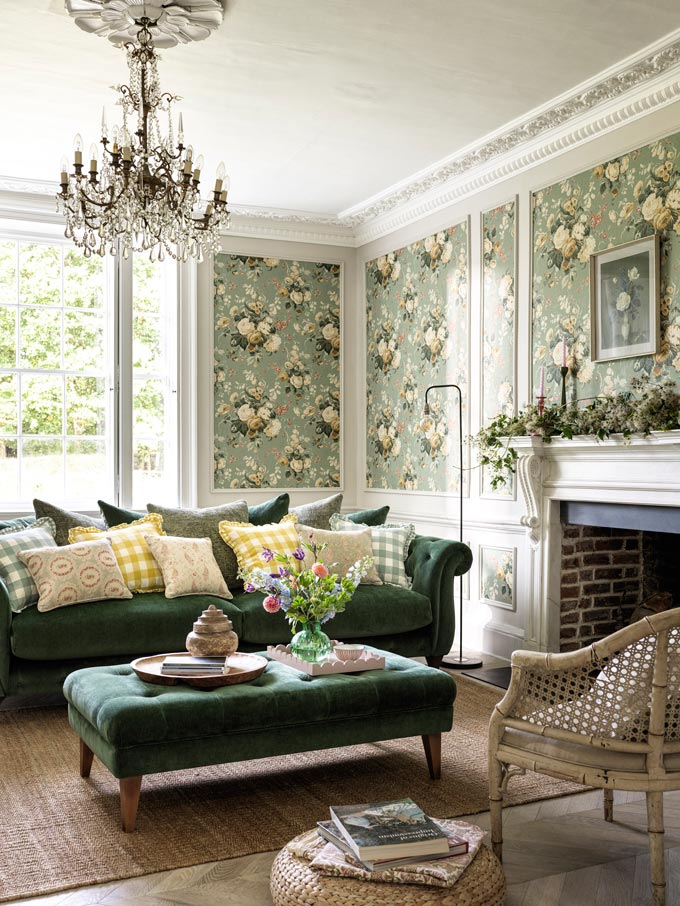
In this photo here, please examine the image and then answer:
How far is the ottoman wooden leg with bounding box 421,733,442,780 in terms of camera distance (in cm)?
343

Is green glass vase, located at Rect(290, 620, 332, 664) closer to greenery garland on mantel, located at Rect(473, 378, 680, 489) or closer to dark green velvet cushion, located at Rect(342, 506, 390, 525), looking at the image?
greenery garland on mantel, located at Rect(473, 378, 680, 489)

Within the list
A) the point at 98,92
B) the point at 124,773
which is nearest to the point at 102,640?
the point at 124,773

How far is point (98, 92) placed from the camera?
4555 mm

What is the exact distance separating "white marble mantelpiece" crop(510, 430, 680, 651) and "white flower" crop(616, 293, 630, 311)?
0.65 meters

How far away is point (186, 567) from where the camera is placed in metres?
4.74

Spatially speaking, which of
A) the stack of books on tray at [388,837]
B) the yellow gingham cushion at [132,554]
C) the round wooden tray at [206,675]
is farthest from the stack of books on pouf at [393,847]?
→ the yellow gingham cushion at [132,554]

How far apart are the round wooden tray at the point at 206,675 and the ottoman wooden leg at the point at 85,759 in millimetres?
389

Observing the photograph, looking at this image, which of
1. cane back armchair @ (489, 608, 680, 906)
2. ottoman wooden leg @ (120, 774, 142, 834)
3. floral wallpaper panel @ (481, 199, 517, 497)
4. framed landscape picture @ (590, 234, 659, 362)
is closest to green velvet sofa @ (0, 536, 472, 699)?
floral wallpaper panel @ (481, 199, 517, 497)

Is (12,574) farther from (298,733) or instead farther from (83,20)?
(83,20)

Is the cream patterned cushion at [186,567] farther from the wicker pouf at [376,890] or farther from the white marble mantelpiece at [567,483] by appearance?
the wicker pouf at [376,890]

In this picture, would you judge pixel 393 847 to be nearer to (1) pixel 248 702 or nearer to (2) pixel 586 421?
(1) pixel 248 702

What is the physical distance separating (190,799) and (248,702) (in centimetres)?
47

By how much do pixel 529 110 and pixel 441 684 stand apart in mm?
3044

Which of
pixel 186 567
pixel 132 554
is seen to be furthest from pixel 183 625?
pixel 132 554
